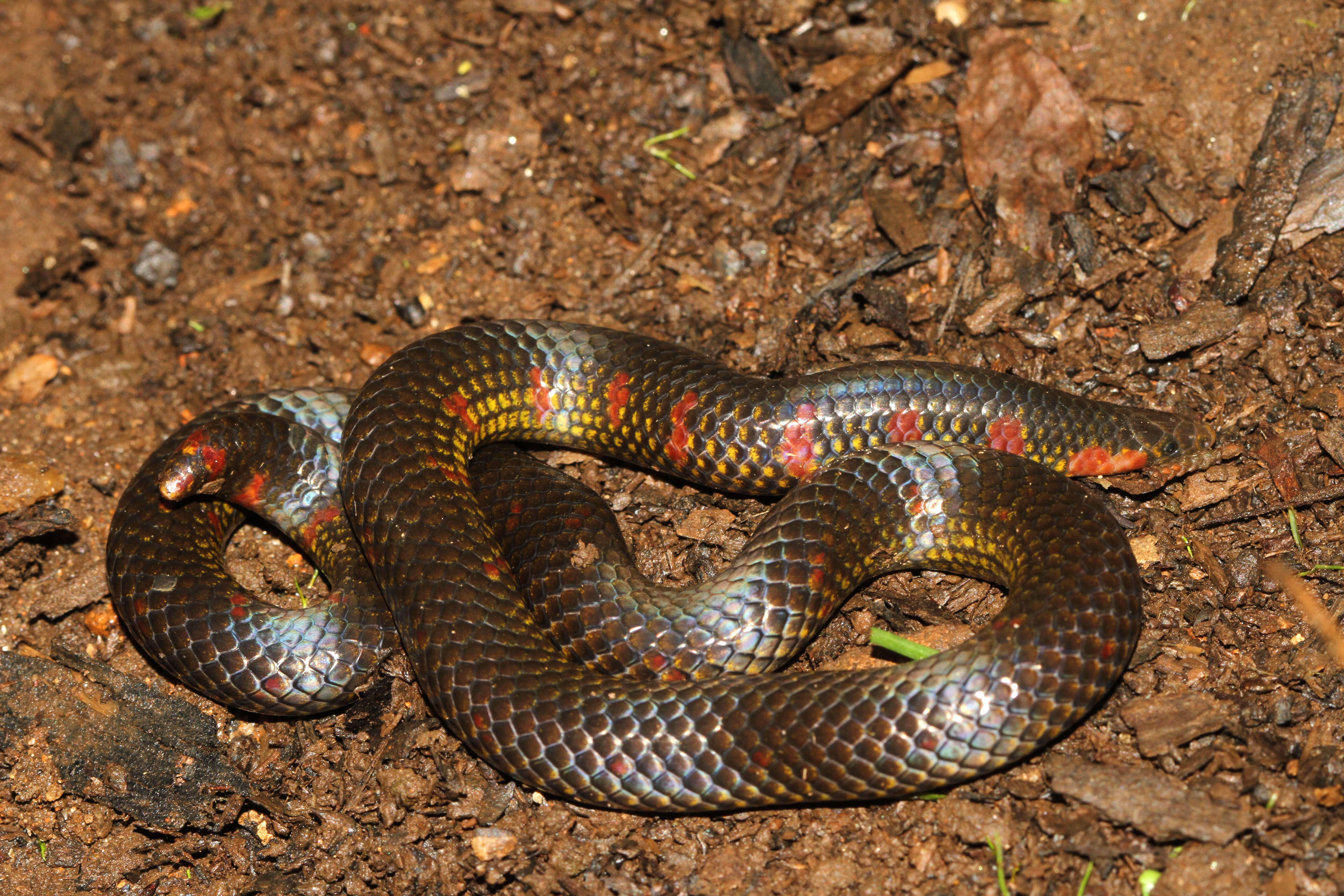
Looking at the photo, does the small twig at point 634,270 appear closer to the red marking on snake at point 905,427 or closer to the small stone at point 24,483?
the red marking on snake at point 905,427

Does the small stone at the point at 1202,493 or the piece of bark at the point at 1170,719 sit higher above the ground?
the small stone at the point at 1202,493

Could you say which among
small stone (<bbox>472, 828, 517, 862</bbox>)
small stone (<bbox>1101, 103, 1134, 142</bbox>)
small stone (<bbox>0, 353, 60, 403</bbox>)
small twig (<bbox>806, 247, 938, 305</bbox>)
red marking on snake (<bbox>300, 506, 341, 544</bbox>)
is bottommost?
small stone (<bbox>472, 828, 517, 862</bbox>)

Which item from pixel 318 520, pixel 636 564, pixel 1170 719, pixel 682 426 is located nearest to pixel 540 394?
pixel 682 426

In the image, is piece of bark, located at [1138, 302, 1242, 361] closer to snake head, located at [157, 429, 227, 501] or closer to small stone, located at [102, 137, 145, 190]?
snake head, located at [157, 429, 227, 501]

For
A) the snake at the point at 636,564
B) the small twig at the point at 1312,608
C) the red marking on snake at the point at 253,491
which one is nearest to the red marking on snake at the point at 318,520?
the snake at the point at 636,564

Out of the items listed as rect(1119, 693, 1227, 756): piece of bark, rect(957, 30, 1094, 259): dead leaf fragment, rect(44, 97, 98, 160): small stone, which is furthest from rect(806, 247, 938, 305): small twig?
rect(44, 97, 98, 160): small stone
